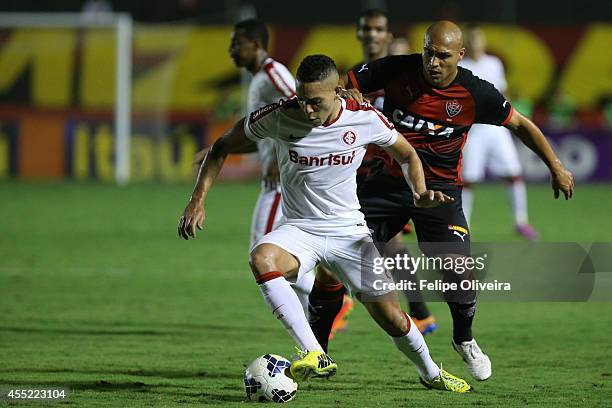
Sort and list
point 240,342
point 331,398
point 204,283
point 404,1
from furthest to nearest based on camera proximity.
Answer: point 404,1, point 204,283, point 240,342, point 331,398

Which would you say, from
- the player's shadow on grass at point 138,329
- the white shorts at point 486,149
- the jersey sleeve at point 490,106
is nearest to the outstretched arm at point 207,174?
the jersey sleeve at point 490,106

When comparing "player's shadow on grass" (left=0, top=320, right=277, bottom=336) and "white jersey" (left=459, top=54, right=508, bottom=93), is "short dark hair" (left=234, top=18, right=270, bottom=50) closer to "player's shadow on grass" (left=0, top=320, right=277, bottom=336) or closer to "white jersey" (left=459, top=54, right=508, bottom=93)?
"player's shadow on grass" (left=0, top=320, right=277, bottom=336)

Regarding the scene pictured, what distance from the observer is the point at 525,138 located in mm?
6859

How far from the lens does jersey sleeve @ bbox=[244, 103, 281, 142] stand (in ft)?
20.2

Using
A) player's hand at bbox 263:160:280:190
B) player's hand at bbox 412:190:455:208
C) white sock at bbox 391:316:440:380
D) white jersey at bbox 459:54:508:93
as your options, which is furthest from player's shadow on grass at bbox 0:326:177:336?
white jersey at bbox 459:54:508:93

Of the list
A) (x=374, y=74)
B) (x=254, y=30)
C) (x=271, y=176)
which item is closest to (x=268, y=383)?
(x=374, y=74)

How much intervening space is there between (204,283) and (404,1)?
46.3ft

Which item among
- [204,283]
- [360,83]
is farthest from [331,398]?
[204,283]

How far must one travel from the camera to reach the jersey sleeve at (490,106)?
22.4ft

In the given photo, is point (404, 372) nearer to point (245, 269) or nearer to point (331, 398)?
point (331, 398)

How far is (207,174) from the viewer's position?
6340 mm

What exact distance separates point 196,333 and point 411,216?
2024mm

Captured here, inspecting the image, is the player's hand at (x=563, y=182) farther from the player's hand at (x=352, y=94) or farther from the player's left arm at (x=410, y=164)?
the player's hand at (x=352, y=94)

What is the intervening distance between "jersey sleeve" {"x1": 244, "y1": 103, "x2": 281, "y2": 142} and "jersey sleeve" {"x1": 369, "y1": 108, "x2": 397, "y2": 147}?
516mm
